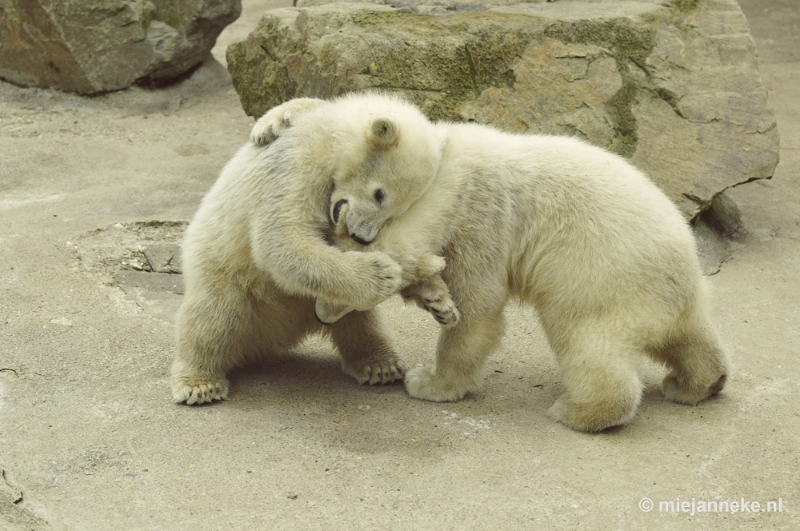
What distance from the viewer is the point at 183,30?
10445 millimetres

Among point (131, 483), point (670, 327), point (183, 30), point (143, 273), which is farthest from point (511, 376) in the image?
point (183, 30)

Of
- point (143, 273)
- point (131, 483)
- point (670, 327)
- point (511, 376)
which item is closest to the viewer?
point (131, 483)

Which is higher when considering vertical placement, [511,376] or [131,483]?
[131,483]

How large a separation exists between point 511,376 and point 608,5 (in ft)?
12.9

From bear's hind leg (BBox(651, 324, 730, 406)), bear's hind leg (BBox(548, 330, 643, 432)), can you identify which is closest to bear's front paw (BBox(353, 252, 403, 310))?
bear's hind leg (BBox(548, 330, 643, 432))

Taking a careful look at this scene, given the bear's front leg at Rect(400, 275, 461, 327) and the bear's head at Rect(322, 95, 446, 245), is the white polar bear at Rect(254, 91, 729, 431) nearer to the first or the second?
the bear's head at Rect(322, 95, 446, 245)

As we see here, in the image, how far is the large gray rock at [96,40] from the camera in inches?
393

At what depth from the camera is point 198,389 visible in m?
4.80

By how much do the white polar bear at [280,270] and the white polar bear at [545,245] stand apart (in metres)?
0.09

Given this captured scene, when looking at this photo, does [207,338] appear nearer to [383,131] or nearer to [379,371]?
[379,371]

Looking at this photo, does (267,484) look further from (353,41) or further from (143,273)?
(353,41)

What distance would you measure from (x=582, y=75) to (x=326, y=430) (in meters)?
4.02

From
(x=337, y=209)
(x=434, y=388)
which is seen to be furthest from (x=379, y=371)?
(x=337, y=209)

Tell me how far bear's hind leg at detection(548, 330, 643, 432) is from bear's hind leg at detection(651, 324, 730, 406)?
14.8 inches
